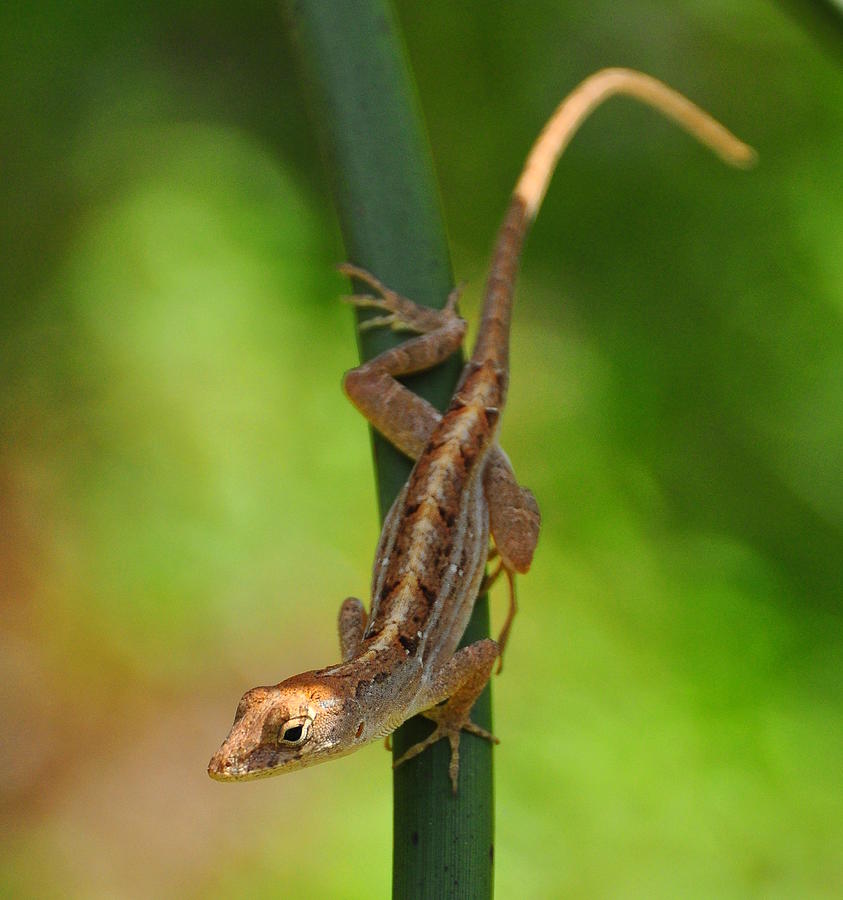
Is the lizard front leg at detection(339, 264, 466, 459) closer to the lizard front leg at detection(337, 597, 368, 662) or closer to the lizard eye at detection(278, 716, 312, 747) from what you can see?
the lizard front leg at detection(337, 597, 368, 662)

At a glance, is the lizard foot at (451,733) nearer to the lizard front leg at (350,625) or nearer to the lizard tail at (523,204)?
the lizard front leg at (350,625)

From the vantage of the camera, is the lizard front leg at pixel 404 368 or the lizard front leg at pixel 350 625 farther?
the lizard front leg at pixel 350 625

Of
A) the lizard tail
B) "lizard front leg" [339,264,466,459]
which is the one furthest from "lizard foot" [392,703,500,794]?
the lizard tail

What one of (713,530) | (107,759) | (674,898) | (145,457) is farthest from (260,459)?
(674,898)

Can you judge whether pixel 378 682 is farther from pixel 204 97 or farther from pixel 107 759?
pixel 204 97

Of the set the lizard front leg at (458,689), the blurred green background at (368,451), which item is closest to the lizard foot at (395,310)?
the lizard front leg at (458,689)

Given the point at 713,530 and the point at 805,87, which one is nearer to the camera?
the point at 713,530

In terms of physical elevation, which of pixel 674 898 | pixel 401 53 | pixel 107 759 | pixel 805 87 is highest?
pixel 805 87
